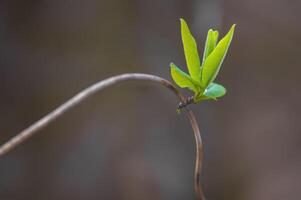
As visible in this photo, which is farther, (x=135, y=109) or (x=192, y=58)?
(x=135, y=109)

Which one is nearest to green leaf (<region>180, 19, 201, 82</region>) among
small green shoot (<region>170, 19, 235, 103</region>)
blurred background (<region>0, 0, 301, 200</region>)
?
small green shoot (<region>170, 19, 235, 103</region>)

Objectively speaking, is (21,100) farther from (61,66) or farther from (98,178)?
(98,178)

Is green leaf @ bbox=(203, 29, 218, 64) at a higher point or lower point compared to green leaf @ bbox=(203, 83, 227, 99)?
higher

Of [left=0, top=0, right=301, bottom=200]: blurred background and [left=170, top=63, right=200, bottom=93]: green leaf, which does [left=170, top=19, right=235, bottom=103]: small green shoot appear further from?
[left=0, top=0, right=301, bottom=200]: blurred background

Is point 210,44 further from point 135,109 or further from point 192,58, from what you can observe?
point 135,109

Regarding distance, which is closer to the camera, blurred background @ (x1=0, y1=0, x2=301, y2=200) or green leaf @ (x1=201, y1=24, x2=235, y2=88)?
green leaf @ (x1=201, y1=24, x2=235, y2=88)

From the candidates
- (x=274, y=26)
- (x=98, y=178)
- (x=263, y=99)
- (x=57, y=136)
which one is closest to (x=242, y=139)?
(x=263, y=99)

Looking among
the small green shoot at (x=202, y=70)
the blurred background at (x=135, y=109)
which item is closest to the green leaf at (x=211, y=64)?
the small green shoot at (x=202, y=70)

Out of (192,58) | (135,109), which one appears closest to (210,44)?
(192,58)
